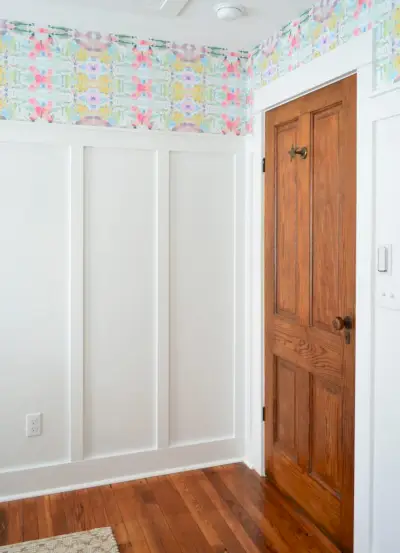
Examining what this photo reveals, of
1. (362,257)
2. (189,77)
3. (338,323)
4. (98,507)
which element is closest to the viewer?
(362,257)

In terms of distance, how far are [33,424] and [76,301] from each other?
0.69 meters

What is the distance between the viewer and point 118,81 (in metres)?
2.94

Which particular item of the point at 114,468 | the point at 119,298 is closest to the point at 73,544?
the point at 114,468

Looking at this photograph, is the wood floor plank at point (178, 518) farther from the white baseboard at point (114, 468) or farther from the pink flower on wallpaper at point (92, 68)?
the pink flower on wallpaper at point (92, 68)

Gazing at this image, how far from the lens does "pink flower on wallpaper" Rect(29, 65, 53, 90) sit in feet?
9.18

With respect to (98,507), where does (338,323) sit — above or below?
above

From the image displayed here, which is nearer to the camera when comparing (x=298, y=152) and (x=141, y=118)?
(x=298, y=152)

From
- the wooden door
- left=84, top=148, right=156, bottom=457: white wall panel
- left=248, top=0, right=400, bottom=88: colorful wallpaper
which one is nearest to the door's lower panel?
the wooden door

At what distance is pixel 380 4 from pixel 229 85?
3.93 ft

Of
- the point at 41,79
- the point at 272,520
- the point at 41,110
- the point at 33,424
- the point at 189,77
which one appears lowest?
the point at 272,520

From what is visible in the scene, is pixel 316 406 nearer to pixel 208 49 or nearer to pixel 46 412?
pixel 46 412

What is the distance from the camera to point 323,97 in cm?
249

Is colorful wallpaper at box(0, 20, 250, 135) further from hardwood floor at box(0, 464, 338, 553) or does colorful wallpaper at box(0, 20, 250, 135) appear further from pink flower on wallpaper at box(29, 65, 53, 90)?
hardwood floor at box(0, 464, 338, 553)

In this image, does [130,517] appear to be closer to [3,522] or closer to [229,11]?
[3,522]
